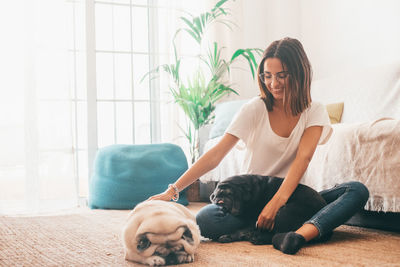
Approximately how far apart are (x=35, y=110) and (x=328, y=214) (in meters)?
2.49

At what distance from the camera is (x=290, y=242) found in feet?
4.75

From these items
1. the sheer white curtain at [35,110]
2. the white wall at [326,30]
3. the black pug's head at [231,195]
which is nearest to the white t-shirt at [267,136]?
the black pug's head at [231,195]

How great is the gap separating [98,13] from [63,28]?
45cm

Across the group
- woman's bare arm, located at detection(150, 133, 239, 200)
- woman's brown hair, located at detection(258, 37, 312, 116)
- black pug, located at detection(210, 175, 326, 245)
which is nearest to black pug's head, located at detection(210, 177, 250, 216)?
black pug, located at detection(210, 175, 326, 245)

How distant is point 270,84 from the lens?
5.66 feet

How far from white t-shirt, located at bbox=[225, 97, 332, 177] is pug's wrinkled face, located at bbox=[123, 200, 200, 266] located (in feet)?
1.66

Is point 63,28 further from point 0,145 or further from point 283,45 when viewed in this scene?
point 283,45

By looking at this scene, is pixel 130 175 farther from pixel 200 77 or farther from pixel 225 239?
pixel 225 239

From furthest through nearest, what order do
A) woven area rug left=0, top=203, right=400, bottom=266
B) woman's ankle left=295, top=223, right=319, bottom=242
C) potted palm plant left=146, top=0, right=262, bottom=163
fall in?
potted palm plant left=146, top=0, right=262, bottom=163 < woman's ankle left=295, top=223, right=319, bottom=242 < woven area rug left=0, top=203, right=400, bottom=266

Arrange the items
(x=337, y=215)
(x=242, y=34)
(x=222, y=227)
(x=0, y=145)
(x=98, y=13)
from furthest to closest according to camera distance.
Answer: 1. (x=242, y=34)
2. (x=98, y=13)
3. (x=0, y=145)
4. (x=222, y=227)
5. (x=337, y=215)

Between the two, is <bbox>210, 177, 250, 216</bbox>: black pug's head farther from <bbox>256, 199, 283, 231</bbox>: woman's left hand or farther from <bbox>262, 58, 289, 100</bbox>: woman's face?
<bbox>262, 58, 289, 100</bbox>: woman's face

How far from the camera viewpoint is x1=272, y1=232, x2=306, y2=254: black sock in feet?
4.74

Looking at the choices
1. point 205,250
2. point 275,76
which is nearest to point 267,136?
point 275,76

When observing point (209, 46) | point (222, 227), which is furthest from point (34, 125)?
point (222, 227)
